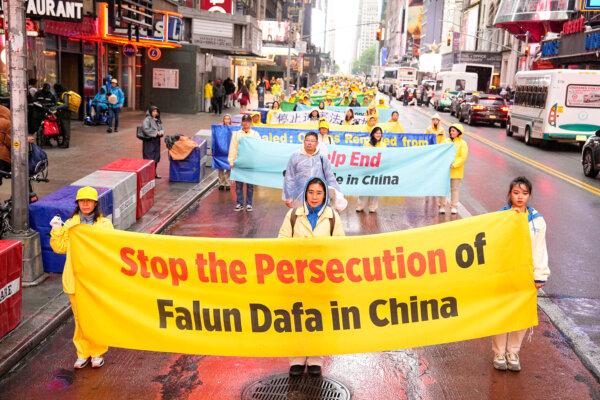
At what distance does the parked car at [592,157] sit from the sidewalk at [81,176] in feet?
34.0

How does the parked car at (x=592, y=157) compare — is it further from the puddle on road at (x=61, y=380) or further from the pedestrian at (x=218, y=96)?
the pedestrian at (x=218, y=96)

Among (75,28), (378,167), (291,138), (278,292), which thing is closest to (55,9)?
(291,138)

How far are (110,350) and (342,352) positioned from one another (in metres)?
2.36

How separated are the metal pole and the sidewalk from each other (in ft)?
3.00

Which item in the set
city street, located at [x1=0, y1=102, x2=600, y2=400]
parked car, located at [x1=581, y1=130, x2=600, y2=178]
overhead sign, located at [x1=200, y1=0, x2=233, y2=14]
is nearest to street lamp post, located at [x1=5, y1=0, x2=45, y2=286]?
A: city street, located at [x1=0, y1=102, x2=600, y2=400]

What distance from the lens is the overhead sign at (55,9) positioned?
15.0 m

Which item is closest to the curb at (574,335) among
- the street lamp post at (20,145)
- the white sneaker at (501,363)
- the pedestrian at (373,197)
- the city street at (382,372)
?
the city street at (382,372)

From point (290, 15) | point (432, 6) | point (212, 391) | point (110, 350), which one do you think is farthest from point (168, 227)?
point (432, 6)

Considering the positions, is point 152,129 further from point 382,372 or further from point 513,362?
point 513,362

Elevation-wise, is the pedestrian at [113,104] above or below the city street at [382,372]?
above

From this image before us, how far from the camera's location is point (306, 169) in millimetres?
9555

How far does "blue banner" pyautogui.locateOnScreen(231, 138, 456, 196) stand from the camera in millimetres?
13586

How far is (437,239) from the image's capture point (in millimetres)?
5660

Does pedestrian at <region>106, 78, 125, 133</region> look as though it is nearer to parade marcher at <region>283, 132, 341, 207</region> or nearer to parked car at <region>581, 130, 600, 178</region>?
parked car at <region>581, 130, 600, 178</region>
